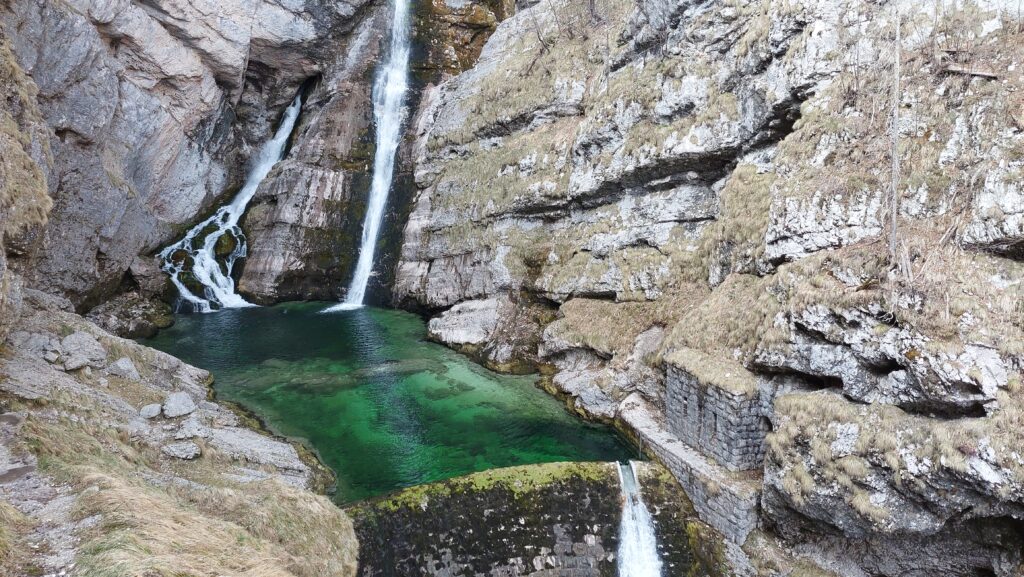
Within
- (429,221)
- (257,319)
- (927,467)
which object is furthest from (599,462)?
(257,319)

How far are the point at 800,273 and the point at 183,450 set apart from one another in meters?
14.2

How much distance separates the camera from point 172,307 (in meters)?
29.7

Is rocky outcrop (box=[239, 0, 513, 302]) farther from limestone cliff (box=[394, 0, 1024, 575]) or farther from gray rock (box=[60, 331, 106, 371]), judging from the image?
gray rock (box=[60, 331, 106, 371])

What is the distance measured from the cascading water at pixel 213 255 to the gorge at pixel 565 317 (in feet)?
0.86

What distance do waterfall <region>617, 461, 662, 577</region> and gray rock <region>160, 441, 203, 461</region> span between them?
30.7 feet

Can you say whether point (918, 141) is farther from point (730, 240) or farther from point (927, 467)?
point (927, 467)

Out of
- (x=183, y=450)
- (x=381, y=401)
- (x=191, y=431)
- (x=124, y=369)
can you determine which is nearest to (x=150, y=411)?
(x=191, y=431)

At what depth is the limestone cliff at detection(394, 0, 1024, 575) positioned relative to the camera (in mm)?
9656

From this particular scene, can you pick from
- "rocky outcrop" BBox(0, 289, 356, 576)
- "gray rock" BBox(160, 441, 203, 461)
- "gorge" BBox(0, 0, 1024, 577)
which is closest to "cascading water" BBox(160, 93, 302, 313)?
"gorge" BBox(0, 0, 1024, 577)

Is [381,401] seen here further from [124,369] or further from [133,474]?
[133,474]

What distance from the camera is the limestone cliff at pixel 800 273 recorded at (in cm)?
966

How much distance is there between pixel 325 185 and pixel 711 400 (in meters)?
27.4

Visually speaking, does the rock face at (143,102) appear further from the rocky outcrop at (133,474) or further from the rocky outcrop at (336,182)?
the rocky outcrop at (133,474)

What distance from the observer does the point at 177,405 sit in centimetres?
1431
